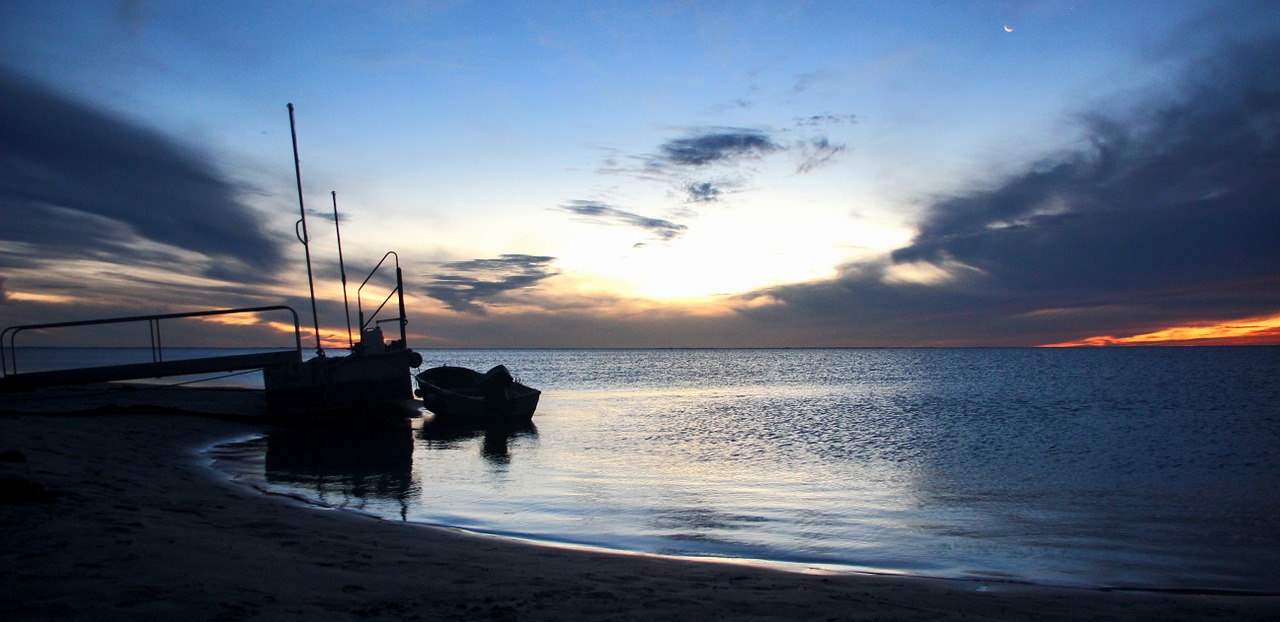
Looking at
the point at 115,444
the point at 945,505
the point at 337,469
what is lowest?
the point at 945,505

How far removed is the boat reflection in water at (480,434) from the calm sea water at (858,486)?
0.53 feet

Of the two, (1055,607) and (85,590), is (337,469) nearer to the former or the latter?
(85,590)

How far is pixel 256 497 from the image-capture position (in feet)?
35.0

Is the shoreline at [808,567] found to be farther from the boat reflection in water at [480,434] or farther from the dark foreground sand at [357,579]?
the boat reflection in water at [480,434]

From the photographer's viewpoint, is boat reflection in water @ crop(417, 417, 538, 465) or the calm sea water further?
boat reflection in water @ crop(417, 417, 538, 465)

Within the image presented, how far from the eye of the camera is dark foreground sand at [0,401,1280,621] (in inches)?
195

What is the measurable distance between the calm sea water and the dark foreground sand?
1466 millimetres

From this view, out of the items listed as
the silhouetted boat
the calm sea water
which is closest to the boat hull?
the calm sea water

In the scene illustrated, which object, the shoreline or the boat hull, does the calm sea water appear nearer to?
the shoreline

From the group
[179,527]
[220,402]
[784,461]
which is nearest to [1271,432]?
[784,461]

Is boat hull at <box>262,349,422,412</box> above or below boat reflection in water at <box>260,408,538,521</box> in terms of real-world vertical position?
above

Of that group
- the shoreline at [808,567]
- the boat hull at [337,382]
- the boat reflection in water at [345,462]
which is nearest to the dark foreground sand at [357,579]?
the shoreline at [808,567]

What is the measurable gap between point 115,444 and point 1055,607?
16696mm

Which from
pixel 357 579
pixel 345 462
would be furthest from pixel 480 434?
pixel 357 579
